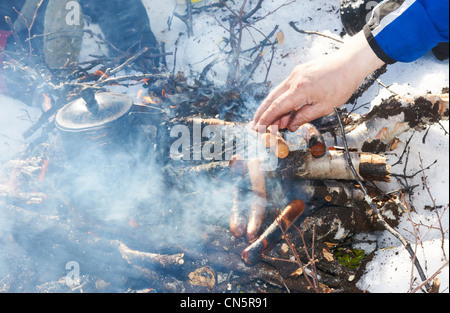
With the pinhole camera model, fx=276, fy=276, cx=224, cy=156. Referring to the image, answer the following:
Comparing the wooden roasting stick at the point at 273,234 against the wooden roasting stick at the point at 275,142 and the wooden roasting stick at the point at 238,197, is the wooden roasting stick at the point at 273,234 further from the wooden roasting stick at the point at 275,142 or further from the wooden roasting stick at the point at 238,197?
the wooden roasting stick at the point at 275,142

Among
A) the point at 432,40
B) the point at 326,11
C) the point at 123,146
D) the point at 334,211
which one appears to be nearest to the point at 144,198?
the point at 123,146

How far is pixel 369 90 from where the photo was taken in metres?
4.48

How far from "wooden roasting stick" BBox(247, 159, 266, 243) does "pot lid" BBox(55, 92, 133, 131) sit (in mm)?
1973

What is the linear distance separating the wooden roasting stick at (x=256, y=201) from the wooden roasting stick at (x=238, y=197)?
0.26 feet

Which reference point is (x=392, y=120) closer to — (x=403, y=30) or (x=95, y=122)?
(x=403, y=30)

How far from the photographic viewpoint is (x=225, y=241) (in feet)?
11.3

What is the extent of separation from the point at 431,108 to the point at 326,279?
2366 mm

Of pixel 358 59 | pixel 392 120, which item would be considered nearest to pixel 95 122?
pixel 358 59

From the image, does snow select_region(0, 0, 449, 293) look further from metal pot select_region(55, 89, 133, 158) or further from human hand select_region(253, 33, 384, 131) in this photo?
metal pot select_region(55, 89, 133, 158)

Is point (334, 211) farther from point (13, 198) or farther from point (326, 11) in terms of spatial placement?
point (13, 198)

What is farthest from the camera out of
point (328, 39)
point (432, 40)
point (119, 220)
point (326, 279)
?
point (328, 39)

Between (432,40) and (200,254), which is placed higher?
(432,40)

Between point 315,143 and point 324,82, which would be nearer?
point 324,82

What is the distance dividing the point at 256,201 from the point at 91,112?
2.51m
